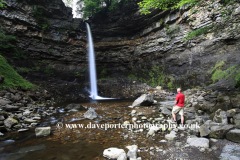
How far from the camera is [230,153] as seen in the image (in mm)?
2221

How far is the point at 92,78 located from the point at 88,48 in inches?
235

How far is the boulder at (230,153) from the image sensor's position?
2.11 metres

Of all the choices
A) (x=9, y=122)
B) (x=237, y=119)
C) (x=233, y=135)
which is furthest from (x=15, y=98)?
(x=237, y=119)

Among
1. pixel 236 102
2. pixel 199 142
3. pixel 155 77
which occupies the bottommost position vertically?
pixel 199 142

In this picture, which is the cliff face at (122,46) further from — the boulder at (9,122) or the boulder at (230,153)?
the boulder at (230,153)

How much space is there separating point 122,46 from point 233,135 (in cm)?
2245

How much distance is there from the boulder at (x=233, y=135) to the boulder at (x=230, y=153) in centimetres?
31

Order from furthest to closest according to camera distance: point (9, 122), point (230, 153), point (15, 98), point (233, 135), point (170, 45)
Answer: point (170, 45), point (15, 98), point (9, 122), point (233, 135), point (230, 153)

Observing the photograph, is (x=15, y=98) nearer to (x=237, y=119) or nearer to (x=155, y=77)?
(x=237, y=119)

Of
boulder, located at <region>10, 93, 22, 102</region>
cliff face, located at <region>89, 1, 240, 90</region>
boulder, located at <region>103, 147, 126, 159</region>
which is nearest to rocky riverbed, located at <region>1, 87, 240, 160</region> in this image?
boulder, located at <region>103, 147, 126, 159</region>

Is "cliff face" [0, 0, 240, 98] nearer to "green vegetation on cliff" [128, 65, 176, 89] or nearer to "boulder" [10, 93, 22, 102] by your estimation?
"green vegetation on cliff" [128, 65, 176, 89]

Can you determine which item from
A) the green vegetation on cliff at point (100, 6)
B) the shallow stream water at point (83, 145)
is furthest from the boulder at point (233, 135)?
the green vegetation on cliff at point (100, 6)

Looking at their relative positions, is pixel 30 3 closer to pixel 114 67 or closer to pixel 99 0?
pixel 99 0

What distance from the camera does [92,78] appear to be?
2181 cm
